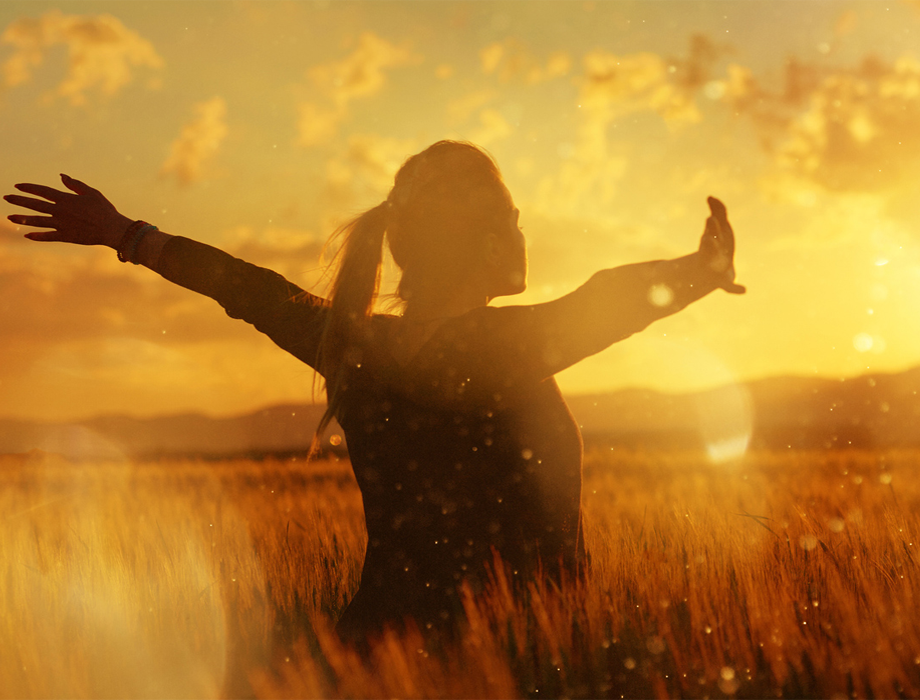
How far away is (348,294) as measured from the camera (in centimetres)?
193

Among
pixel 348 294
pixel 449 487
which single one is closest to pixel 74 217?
pixel 348 294

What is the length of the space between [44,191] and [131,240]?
0.32 meters

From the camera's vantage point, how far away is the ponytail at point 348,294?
1833 mm

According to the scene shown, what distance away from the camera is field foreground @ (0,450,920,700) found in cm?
164

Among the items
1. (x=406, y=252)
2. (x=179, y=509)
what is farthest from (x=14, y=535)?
(x=406, y=252)

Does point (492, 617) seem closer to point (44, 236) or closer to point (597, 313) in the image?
point (597, 313)

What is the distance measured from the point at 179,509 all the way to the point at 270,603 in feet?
6.49

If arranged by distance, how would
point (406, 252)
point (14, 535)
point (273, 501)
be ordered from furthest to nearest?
point (273, 501)
point (14, 535)
point (406, 252)

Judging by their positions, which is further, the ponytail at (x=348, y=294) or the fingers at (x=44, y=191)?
the fingers at (x=44, y=191)

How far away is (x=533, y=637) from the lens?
171 cm

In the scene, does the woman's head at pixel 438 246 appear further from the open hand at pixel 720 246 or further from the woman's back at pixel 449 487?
the open hand at pixel 720 246

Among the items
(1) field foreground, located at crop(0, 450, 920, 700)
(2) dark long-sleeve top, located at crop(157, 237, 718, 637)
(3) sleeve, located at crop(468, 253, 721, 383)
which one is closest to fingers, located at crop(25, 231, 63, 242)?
(2) dark long-sleeve top, located at crop(157, 237, 718, 637)

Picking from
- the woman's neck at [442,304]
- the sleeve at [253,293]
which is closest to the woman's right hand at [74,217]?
the sleeve at [253,293]

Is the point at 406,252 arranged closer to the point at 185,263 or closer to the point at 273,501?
the point at 185,263
